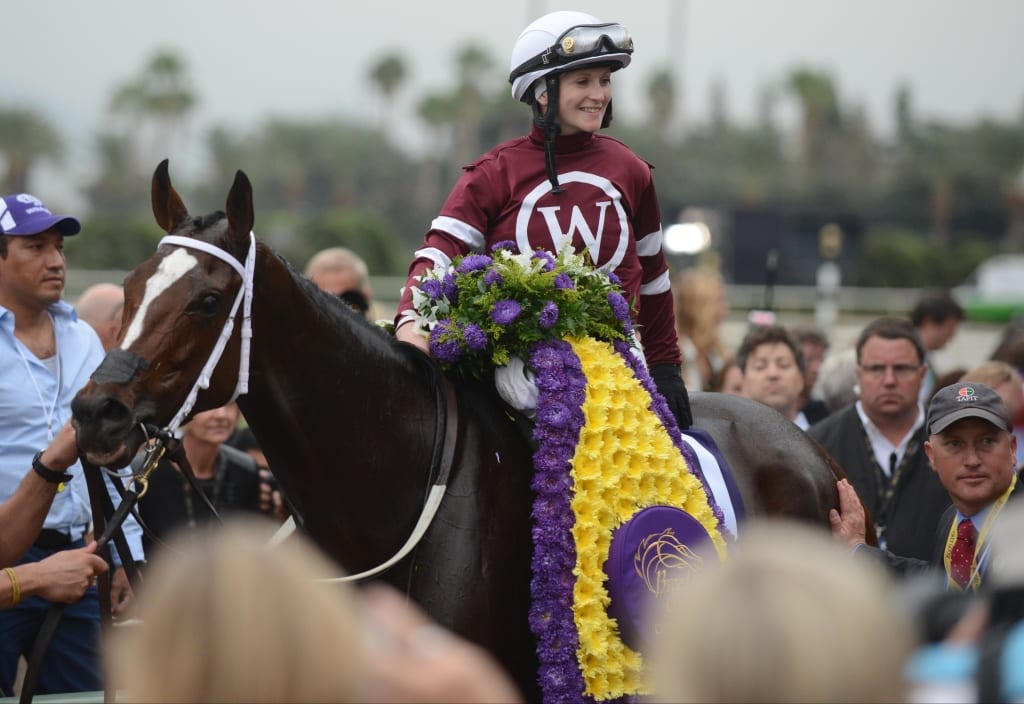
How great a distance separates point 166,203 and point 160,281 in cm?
35

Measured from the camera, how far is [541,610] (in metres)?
3.94

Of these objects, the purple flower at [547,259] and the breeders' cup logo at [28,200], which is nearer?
the purple flower at [547,259]

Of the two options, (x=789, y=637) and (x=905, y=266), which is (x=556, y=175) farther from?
(x=905, y=266)

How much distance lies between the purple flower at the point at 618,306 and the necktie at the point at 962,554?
1401mm

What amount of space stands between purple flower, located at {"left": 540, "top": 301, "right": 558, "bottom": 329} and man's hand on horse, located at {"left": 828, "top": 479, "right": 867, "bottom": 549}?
1.43 metres

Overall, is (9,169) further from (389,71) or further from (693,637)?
(693,637)

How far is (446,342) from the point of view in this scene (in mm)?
4145

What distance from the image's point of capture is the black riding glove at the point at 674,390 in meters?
4.82

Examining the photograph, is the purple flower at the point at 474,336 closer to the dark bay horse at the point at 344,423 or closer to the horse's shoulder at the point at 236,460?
the dark bay horse at the point at 344,423

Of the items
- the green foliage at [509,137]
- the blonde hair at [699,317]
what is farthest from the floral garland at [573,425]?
the green foliage at [509,137]

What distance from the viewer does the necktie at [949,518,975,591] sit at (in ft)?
14.4

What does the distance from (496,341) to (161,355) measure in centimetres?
104

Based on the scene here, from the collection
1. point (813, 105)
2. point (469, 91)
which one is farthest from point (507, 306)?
point (813, 105)

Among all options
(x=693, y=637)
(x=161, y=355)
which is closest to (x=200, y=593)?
(x=693, y=637)
